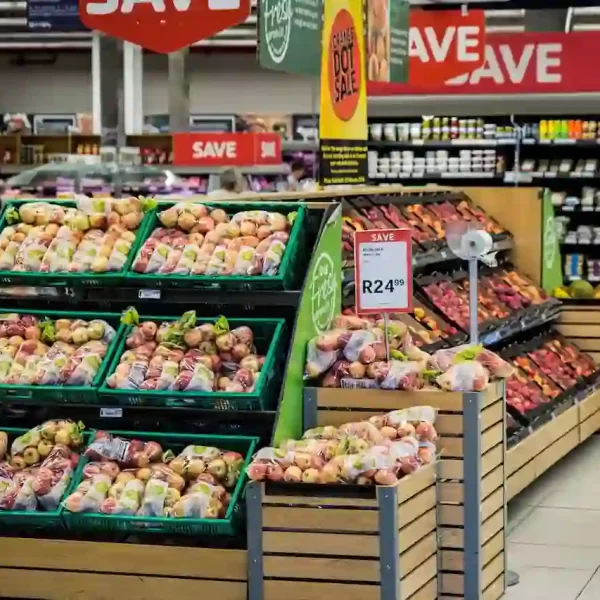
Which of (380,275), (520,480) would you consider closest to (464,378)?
(380,275)

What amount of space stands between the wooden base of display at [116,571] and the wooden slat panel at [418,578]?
1.70 feet

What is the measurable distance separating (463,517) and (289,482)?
93cm

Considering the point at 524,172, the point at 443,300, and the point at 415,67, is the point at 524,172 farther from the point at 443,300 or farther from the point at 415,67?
the point at 443,300

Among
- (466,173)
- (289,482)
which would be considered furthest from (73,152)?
(289,482)

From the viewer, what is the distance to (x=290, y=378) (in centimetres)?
489

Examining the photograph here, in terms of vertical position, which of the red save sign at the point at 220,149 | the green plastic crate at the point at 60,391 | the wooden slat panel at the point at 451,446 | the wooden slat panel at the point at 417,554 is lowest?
the wooden slat panel at the point at 417,554

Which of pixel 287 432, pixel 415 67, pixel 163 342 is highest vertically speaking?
pixel 415 67

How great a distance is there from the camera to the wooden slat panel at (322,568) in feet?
14.1

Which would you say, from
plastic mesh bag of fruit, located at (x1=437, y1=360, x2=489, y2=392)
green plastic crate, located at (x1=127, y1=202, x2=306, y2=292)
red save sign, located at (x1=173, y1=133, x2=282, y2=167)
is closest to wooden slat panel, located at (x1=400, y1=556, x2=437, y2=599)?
plastic mesh bag of fruit, located at (x1=437, y1=360, x2=489, y2=392)

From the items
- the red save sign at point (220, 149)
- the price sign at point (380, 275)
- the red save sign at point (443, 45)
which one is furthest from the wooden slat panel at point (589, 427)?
the red save sign at point (220, 149)

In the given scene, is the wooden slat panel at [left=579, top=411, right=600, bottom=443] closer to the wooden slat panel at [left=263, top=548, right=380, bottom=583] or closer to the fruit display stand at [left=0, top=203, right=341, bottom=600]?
the fruit display stand at [left=0, top=203, right=341, bottom=600]

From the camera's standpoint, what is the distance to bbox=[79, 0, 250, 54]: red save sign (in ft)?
20.7

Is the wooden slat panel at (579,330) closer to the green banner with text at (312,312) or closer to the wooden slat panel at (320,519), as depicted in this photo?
the green banner with text at (312,312)

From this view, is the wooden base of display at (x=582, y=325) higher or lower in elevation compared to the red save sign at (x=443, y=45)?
lower
